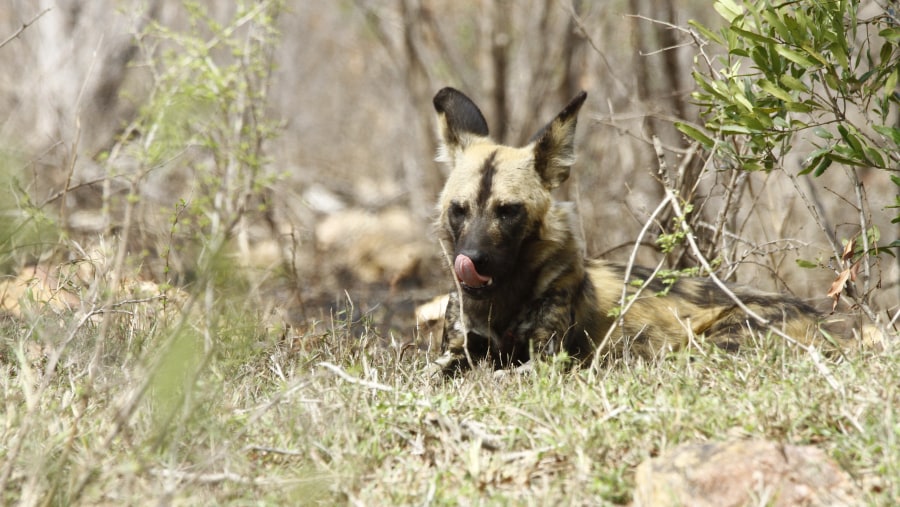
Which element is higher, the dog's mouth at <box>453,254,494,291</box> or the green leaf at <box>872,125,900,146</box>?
the green leaf at <box>872,125,900,146</box>

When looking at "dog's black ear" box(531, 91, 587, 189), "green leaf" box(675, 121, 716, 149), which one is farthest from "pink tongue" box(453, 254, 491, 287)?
"green leaf" box(675, 121, 716, 149)

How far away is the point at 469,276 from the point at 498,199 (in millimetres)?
469

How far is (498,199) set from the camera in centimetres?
466

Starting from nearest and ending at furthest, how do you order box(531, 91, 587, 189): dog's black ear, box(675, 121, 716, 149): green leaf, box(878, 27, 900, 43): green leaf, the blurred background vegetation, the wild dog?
box(878, 27, 900, 43): green leaf
box(675, 121, 716, 149): green leaf
the wild dog
box(531, 91, 587, 189): dog's black ear
the blurred background vegetation

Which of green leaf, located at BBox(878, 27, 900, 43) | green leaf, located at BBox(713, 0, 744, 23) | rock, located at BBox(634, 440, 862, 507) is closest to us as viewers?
rock, located at BBox(634, 440, 862, 507)

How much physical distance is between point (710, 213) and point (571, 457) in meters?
6.21

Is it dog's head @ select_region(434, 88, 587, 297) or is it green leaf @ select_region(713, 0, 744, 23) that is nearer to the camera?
green leaf @ select_region(713, 0, 744, 23)

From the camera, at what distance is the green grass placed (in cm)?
285

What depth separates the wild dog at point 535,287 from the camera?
4.60 meters

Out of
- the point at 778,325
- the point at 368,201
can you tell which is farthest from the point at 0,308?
the point at 368,201

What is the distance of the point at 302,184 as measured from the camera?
13.0m

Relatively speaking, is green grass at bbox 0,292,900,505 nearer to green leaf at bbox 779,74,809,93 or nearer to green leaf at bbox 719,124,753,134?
green leaf at bbox 719,124,753,134

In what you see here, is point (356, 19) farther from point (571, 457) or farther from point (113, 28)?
point (571, 457)

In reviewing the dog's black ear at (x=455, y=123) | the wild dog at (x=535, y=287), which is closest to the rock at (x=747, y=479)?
the wild dog at (x=535, y=287)
